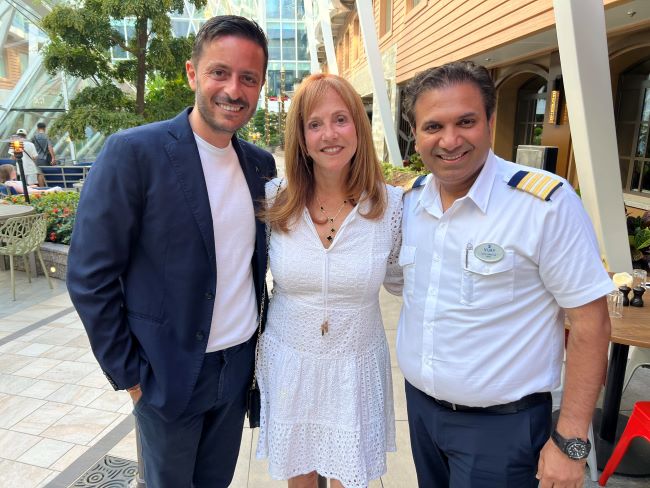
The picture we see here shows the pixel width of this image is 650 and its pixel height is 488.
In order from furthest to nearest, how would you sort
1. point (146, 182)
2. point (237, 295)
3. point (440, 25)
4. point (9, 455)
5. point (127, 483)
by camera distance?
point (440, 25)
point (9, 455)
point (127, 483)
point (237, 295)
point (146, 182)

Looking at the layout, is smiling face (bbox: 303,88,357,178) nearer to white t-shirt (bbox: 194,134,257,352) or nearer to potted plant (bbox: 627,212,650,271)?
white t-shirt (bbox: 194,134,257,352)

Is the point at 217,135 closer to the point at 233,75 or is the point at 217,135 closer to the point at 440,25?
the point at 233,75

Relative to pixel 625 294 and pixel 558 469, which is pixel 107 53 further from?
pixel 558 469

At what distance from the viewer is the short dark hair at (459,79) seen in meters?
1.41

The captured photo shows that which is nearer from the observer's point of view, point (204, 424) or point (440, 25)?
point (204, 424)

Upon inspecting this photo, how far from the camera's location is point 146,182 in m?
1.56

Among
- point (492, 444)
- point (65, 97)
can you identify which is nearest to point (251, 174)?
point (492, 444)

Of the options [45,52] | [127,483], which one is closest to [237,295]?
[127,483]

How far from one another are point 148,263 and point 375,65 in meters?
9.39

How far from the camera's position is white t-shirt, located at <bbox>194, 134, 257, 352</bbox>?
172 cm

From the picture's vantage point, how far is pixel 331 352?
1.77 meters

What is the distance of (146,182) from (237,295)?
1.74 feet

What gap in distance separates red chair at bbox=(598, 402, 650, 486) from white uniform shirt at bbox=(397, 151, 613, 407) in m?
1.27

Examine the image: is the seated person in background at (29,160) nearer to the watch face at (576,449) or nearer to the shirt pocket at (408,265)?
the shirt pocket at (408,265)
